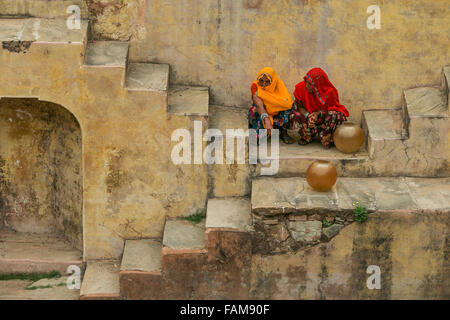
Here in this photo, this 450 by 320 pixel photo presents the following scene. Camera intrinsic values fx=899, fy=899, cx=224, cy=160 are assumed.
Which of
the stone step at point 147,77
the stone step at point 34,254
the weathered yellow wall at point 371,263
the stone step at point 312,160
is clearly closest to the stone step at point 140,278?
the stone step at point 34,254

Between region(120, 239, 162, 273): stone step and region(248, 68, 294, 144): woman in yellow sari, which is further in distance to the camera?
region(248, 68, 294, 144): woman in yellow sari

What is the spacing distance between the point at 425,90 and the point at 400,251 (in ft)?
6.26

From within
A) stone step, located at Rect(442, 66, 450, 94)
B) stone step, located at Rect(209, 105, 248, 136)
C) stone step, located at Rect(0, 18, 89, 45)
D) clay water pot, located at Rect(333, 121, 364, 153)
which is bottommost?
clay water pot, located at Rect(333, 121, 364, 153)

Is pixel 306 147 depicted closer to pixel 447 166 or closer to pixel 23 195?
pixel 447 166

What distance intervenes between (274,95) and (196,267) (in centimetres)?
206

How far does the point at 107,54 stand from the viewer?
948 cm

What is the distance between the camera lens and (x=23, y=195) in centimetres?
1028

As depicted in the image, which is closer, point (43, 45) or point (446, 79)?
point (43, 45)

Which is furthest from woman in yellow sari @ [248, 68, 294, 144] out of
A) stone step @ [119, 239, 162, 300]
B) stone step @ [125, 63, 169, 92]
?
stone step @ [119, 239, 162, 300]

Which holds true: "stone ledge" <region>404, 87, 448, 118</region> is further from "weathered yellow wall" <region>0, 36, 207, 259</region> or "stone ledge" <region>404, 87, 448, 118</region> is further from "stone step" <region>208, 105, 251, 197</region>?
"weathered yellow wall" <region>0, 36, 207, 259</region>

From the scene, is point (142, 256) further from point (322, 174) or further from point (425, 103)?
point (425, 103)

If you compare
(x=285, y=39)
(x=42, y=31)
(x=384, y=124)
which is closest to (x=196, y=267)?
(x=384, y=124)

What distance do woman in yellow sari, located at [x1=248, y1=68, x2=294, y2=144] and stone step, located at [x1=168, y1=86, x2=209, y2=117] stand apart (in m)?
0.55

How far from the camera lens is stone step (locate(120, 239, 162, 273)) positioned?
916 cm
